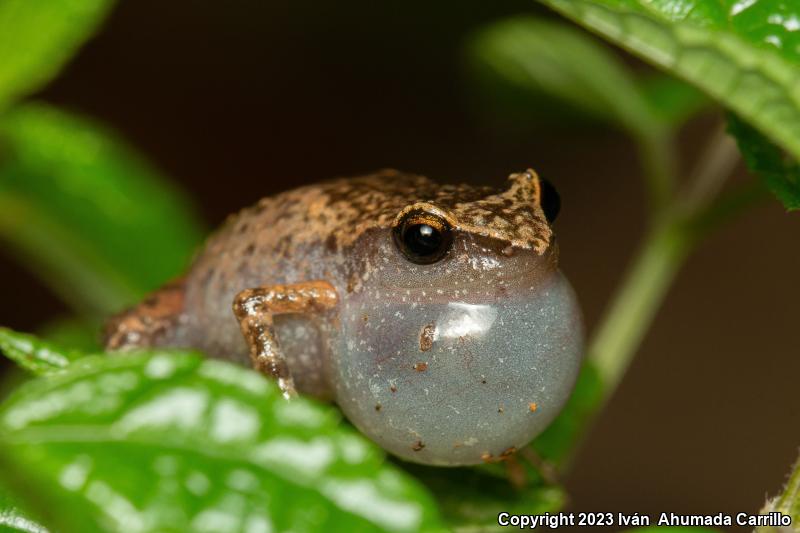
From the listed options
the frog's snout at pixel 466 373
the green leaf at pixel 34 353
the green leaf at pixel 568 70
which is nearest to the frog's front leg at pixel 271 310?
the frog's snout at pixel 466 373

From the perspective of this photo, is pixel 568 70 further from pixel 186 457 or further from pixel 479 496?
pixel 186 457

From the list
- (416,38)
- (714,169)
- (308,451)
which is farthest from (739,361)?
(308,451)

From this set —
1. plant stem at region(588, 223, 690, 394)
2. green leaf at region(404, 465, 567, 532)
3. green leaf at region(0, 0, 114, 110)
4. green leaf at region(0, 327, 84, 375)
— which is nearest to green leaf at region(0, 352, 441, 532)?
green leaf at region(0, 327, 84, 375)

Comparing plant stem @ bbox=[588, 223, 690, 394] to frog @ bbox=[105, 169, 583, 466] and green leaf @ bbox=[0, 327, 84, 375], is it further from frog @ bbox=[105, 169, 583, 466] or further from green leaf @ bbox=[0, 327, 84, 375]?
green leaf @ bbox=[0, 327, 84, 375]

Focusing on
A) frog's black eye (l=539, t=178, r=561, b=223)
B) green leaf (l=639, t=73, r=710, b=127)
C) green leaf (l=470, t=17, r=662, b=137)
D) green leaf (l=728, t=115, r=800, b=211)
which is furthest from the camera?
green leaf (l=639, t=73, r=710, b=127)

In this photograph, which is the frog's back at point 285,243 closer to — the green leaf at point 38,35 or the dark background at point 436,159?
the green leaf at point 38,35
